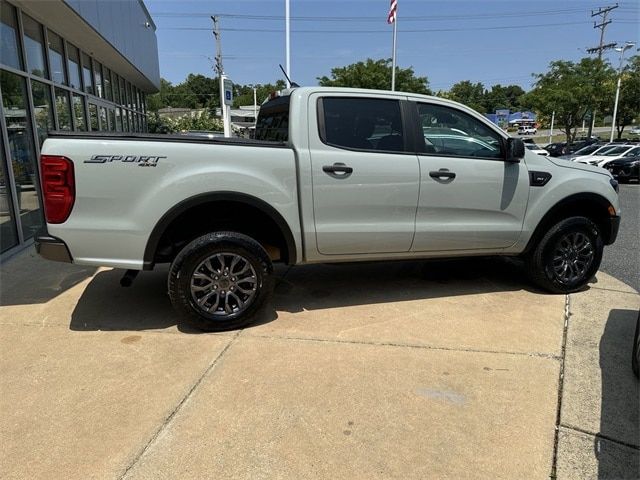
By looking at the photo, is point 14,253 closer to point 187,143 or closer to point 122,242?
point 122,242

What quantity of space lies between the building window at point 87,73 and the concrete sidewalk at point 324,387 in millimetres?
7623

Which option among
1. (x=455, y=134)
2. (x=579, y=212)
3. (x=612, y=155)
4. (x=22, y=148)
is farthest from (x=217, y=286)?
(x=612, y=155)

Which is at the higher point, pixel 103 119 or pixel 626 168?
pixel 103 119

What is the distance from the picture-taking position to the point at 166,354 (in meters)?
3.63

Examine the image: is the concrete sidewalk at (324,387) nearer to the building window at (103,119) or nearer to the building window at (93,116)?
the building window at (93,116)

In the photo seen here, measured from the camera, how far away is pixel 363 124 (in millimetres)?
A: 4246

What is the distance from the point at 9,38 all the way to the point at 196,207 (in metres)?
5.19

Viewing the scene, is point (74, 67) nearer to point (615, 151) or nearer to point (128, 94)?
point (128, 94)

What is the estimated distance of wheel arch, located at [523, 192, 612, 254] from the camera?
4.79 metres

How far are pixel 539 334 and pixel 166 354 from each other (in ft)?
→ 9.73

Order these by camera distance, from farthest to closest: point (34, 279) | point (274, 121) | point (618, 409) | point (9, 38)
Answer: point (9, 38) → point (34, 279) → point (274, 121) → point (618, 409)

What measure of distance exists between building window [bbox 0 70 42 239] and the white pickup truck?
3956 mm

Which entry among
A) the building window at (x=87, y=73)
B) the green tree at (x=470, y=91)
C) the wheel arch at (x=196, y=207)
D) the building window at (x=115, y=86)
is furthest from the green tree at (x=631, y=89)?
the green tree at (x=470, y=91)

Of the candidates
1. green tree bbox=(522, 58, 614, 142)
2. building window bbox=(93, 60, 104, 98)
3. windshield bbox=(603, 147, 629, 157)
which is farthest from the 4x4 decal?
green tree bbox=(522, 58, 614, 142)
